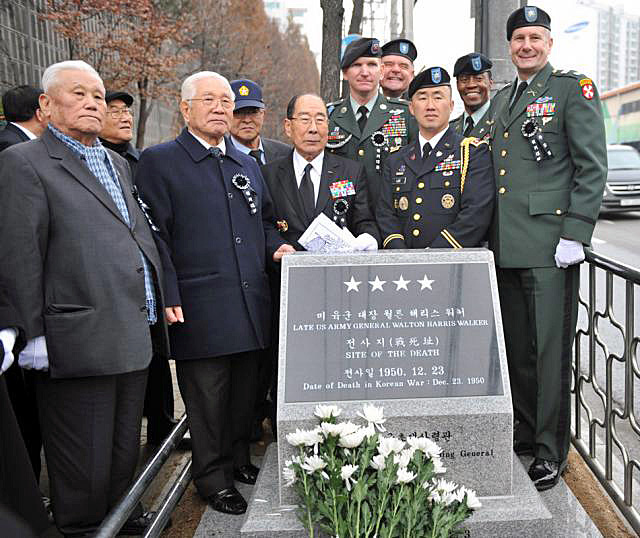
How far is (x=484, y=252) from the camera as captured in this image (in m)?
3.32

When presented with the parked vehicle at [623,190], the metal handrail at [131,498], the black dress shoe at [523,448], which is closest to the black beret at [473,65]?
the black dress shoe at [523,448]

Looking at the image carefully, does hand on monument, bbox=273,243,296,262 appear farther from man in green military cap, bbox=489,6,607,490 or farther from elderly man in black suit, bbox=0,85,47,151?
elderly man in black suit, bbox=0,85,47,151

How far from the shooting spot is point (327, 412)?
9.53 ft

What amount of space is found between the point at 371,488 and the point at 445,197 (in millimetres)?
1665

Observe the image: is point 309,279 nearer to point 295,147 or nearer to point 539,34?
point 295,147

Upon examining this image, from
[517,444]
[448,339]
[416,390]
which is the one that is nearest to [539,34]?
[448,339]

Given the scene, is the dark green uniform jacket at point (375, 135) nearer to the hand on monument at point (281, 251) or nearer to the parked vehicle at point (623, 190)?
the hand on monument at point (281, 251)

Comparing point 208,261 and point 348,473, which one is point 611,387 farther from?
point 208,261

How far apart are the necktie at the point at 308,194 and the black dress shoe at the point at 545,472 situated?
5.67 ft

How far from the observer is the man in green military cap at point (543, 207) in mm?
3590

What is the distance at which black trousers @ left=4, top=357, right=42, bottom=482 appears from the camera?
3.68 metres

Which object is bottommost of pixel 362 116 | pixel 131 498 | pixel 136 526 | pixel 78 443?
pixel 136 526

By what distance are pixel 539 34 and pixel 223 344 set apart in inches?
87.0

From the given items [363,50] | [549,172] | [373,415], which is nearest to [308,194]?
[363,50]
